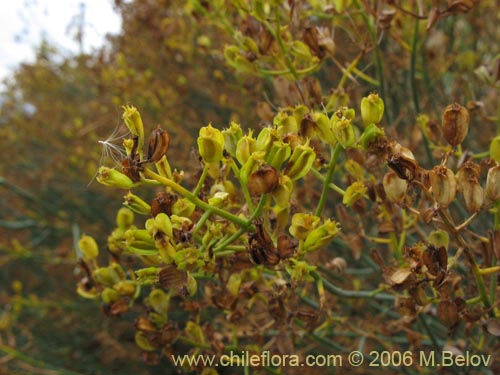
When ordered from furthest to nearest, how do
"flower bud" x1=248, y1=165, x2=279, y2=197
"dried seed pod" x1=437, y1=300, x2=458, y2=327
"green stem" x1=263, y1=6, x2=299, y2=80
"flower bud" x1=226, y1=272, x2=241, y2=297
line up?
1. "green stem" x1=263, y1=6, x2=299, y2=80
2. "flower bud" x1=226, y1=272, x2=241, y2=297
3. "dried seed pod" x1=437, y1=300, x2=458, y2=327
4. "flower bud" x1=248, y1=165, x2=279, y2=197

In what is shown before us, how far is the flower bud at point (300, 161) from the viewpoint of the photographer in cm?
95

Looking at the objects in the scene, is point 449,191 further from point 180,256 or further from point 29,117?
point 29,117

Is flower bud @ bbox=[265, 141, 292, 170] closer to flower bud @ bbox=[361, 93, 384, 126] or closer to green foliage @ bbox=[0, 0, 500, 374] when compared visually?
green foliage @ bbox=[0, 0, 500, 374]

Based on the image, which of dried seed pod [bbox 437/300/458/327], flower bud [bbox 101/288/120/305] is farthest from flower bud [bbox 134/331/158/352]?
dried seed pod [bbox 437/300/458/327]

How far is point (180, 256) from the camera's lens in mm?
942

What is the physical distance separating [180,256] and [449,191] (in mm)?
551

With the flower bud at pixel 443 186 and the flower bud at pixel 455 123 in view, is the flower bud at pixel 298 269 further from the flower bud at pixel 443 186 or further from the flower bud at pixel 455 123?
the flower bud at pixel 455 123

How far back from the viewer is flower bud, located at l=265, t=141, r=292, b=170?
900mm

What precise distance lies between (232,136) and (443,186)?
443mm

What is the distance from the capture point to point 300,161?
0.96 m

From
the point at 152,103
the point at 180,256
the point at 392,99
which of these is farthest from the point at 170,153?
the point at 180,256

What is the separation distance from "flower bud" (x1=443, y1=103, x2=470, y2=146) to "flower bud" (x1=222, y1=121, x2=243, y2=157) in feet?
1.50

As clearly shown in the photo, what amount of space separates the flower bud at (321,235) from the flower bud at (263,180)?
0.17 m

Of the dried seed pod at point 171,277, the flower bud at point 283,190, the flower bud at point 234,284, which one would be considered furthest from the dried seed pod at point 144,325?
the flower bud at point 283,190
